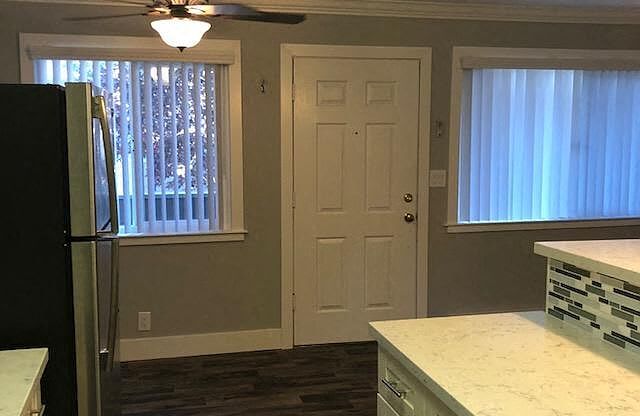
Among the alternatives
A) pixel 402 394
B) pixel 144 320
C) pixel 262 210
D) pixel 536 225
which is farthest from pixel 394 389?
pixel 536 225

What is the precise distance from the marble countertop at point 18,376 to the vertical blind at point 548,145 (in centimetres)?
339

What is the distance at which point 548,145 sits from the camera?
4.84 m

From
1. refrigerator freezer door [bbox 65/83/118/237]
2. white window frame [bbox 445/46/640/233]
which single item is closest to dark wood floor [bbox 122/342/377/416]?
white window frame [bbox 445/46/640/233]

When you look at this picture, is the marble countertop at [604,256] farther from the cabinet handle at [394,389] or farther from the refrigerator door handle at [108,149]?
the refrigerator door handle at [108,149]

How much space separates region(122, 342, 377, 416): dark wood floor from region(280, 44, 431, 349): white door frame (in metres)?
0.34

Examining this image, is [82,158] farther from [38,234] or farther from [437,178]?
[437,178]

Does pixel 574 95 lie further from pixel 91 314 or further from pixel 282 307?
pixel 91 314

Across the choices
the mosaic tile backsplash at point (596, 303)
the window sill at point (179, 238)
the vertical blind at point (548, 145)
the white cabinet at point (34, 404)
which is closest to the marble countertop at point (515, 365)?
the mosaic tile backsplash at point (596, 303)

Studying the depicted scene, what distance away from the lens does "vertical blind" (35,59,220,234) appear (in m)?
4.09

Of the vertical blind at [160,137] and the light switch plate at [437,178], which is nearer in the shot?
the vertical blind at [160,137]

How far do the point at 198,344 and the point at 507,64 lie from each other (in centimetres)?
287

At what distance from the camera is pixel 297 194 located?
14.6 ft

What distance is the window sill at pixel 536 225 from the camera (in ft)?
15.4

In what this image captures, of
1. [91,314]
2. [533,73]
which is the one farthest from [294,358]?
[533,73]
